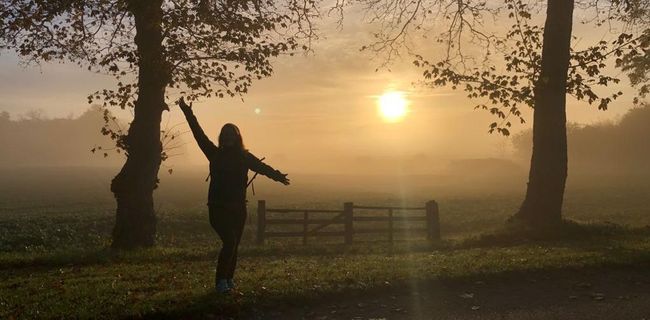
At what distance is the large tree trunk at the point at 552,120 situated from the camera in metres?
16.7

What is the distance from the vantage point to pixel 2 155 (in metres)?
194

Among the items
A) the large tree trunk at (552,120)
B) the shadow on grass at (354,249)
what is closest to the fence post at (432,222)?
the shadow on grass at (354,249)

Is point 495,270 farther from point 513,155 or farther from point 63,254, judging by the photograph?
point 513,155

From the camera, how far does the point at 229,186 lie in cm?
815

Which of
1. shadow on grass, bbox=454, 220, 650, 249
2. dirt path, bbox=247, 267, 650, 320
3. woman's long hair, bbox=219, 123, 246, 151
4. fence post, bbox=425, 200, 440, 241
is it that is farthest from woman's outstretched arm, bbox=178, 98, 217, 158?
fence post, bbox=425, 200, 440, 241

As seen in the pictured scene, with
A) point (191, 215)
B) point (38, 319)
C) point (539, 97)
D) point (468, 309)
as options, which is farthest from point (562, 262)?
point (191, 215)

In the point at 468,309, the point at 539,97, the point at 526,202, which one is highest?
the point at 539,97

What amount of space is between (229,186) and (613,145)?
114 meters

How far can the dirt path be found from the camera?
775 centimetres

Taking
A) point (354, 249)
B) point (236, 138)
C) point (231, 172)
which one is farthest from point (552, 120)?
point (231, 172)

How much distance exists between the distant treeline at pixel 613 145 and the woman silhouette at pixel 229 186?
3909 inches

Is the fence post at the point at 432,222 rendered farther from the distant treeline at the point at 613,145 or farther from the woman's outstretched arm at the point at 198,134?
the distant treeline at the point at 613,145

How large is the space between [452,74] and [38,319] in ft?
44.0

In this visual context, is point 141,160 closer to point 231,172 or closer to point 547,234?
point 231,172
